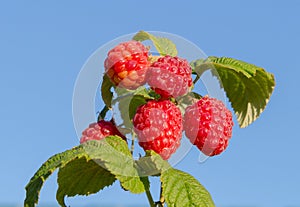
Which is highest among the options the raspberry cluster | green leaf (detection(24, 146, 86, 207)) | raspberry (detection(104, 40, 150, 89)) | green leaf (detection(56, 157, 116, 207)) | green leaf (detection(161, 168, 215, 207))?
raspberry (detection(104, 40, 150, 89))

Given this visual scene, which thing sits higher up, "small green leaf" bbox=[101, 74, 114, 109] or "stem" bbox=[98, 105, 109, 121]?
"small green leaf" bbox=[101, 74, 114, 109]

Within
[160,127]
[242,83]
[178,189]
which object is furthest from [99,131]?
[242,83]

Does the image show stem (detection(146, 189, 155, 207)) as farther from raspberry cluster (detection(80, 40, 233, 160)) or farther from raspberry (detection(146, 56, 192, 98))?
raspberry (detection(146, 56, 192, 98))

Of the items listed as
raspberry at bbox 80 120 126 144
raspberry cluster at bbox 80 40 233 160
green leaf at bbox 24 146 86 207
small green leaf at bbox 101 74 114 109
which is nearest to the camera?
green leaf at bbox 24 146 86 207

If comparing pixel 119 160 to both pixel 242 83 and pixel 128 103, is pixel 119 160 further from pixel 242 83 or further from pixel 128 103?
pixel 242 83

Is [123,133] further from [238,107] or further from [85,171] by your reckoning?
[238,107]

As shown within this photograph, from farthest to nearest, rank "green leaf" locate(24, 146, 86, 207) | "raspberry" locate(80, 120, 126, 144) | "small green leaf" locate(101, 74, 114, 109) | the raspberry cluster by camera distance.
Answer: "small green leaf" locate(101, 74, 114, 109) → "raspberry" locate(80, 120, 126, 144) → the raspberry cluster → "green leaf" locate(24, 146, 86, 207)

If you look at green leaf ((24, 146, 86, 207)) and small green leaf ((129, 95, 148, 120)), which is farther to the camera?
small green leaf ((129, 95, 148, 120))

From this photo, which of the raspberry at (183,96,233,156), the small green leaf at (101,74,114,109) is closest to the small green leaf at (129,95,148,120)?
the small green leaf at (101,74,114,109)
